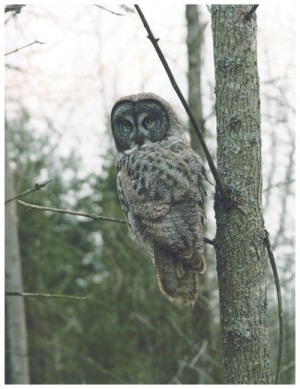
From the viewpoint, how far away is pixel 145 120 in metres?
3.19

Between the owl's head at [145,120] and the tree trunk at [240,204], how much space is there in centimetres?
100

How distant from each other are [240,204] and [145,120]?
48.6 inches

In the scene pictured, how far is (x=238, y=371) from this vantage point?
6.59 ft

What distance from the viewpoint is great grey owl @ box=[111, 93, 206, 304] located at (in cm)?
251

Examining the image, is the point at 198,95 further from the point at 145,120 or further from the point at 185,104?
the point at 185,104

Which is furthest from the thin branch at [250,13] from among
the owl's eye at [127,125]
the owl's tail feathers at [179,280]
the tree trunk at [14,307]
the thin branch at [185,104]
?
the tree trunk at [14,307]

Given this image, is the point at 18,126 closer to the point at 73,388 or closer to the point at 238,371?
the point at 73,388

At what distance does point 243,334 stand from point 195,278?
56 centimetres

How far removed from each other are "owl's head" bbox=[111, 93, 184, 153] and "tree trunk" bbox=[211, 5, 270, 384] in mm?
995

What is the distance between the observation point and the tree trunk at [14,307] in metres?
5.11

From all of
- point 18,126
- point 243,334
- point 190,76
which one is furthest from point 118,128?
point 18,126

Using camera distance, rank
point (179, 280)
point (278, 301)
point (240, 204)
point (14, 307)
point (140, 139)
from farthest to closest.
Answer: point (14, 307) < point (140, 139) < point (179, 280) < point (240, 204) < point (278, 301)

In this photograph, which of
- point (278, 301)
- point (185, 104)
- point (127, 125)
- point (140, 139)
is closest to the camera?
point (185, 104)

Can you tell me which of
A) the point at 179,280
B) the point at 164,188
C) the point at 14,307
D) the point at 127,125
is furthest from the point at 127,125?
the point at 14,307
